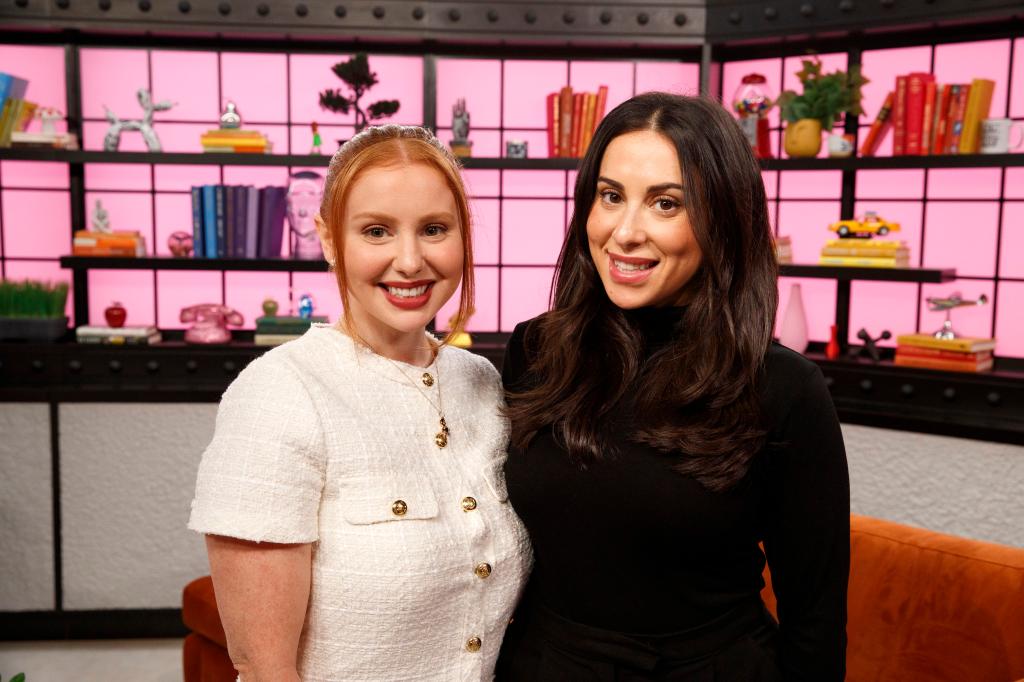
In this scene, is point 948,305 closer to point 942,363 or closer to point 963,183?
point 942,363

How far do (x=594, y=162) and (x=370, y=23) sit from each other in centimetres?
251

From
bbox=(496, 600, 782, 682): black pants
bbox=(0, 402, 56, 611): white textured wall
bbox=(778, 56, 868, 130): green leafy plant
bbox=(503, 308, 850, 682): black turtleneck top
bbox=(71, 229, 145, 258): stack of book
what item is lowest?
bbox=(0, 402, 56, 611): white textured wall

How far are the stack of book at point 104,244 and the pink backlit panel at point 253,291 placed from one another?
51 centimetres

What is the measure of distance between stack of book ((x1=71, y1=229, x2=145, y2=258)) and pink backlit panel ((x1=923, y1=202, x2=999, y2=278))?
3173mm

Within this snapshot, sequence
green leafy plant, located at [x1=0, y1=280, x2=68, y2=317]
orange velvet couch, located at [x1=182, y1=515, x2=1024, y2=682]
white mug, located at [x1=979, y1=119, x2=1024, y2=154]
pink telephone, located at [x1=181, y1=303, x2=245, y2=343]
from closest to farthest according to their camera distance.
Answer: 1. orange velvet couch, located at [x1=182, y1=515, x2=1024, y2=682]
2. white mug, located at [x1=979, y1=119, x2=1024, y2=154]
3. green leafy plant, located at [x1=0, y1=280, x2=68, y2=317]
4. pink telephone, located at [x1=181, y1=303, x2=245, y2=343]

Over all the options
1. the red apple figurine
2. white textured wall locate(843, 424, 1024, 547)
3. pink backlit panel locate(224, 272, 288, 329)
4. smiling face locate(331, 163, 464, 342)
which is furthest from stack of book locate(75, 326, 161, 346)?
white textured wall locate(843, 424, 1024, 547)

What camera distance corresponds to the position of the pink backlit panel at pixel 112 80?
4109mm

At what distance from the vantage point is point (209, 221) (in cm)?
393

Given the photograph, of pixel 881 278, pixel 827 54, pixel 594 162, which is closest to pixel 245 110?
pixel 827 54

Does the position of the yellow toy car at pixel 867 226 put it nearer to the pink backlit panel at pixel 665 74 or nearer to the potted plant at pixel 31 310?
the pink backlit panel at pixel 665 74

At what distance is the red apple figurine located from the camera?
12.8 feet

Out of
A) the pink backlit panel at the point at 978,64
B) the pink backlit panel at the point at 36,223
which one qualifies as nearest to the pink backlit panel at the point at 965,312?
the pink backlit panel at the point at 978,64

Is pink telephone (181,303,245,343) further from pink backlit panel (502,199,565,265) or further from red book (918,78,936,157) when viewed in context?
Result: red book (918,78,936,157)

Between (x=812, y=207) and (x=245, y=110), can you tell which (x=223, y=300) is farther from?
(x=812, y=207)
